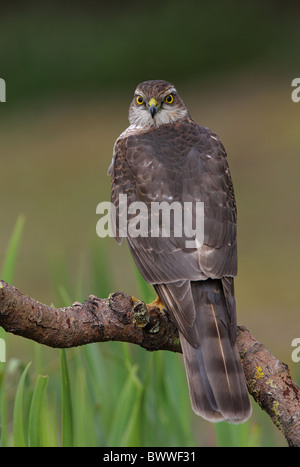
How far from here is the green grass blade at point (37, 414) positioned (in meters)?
2.20

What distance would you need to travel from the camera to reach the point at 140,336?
2.20m

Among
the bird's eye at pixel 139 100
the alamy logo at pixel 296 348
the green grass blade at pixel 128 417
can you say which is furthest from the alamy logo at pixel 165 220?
the alamy logo at pixel 296 348

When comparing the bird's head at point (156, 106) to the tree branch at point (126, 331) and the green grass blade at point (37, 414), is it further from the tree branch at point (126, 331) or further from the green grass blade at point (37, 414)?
the green grass blade at point (37, 414)

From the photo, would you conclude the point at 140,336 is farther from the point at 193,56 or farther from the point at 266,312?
the point at 193,56

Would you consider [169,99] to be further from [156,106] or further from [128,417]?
[128,417]

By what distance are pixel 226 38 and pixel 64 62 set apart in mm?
2001

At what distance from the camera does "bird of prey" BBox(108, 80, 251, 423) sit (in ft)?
7.39

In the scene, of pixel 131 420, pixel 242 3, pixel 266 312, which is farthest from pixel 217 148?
pixel 242 3

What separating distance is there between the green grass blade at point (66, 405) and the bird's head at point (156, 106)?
1.15 metres

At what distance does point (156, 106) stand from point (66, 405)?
1266 millimetres

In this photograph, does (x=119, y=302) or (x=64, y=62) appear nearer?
(x=119, y=302)

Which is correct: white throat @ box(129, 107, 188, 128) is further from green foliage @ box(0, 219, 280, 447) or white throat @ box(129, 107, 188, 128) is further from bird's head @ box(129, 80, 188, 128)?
green foliage @ box(0, 219, 280, 447)

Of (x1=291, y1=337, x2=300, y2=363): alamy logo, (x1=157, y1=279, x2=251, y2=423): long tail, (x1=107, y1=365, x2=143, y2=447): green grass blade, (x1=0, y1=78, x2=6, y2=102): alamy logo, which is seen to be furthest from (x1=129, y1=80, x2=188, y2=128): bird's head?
(x1=0, y1=78, x2=6, y2=102): alamy logo

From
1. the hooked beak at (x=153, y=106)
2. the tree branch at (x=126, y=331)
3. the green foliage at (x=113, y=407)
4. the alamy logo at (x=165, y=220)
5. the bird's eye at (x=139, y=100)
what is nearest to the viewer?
the tree branch at (x=126, y=331)
